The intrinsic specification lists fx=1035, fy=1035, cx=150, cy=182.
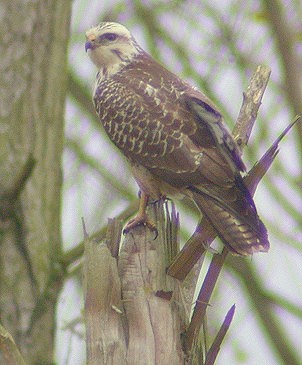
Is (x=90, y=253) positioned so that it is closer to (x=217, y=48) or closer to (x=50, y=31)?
(x=50, y=31)

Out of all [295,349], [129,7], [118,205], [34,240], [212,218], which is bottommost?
[295,349]

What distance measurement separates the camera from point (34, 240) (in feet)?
21.1

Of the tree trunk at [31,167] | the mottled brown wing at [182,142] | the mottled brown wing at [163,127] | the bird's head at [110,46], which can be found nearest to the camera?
the mottled brown wing at [182,142]

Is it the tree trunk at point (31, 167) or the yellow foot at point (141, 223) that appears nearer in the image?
the yellow foot at point (141, 223)

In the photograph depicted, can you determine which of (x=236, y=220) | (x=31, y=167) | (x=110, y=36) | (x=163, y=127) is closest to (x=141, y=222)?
(x=236, y=220)

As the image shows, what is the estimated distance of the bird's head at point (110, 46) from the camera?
584 centimetres

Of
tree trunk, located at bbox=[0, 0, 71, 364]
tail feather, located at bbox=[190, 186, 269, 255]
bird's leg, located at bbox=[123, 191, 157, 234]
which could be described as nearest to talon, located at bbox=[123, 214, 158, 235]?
bird's leg, located at bbox=[123, 191, 157, 234]

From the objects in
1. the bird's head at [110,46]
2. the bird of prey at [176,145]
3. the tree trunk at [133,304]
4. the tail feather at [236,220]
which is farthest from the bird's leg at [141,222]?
the bird's head at [110,46]

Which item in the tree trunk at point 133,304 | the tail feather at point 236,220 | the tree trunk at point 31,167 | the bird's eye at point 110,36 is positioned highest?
the bird's eye at point 110,36

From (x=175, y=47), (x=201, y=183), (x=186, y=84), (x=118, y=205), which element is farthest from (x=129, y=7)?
(x=201, y=183)

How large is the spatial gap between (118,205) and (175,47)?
5.13ft

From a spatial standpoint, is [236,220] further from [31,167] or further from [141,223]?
[31,167]

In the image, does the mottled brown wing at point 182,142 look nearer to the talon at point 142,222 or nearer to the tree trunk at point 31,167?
the talon at point 142,222

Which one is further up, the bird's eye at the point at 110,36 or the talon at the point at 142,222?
the bird's eye at the point at 110,36
